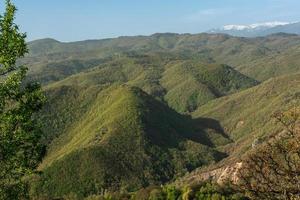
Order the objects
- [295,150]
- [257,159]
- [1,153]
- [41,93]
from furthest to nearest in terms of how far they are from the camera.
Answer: [41,93] < [1,153] < [257,159] < [295,150]

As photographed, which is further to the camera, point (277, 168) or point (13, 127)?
point (13, 127)

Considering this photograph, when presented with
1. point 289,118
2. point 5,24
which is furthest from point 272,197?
point 5,24

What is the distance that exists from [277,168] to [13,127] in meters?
15.1

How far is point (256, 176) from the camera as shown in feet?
86.4

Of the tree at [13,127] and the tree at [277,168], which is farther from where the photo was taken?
the tree at [13,127]

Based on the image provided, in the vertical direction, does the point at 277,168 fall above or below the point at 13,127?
below

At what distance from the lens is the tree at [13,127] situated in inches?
1153

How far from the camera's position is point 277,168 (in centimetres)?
2638

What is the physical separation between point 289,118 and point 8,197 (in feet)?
53.9

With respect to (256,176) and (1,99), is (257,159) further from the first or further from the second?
(1,99)

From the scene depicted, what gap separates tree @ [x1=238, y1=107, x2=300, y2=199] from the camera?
83.5 ft

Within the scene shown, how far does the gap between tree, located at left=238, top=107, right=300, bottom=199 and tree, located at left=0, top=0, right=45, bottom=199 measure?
1247 cm

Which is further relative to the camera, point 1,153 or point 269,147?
point 1,153

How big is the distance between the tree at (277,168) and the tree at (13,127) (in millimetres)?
12475
